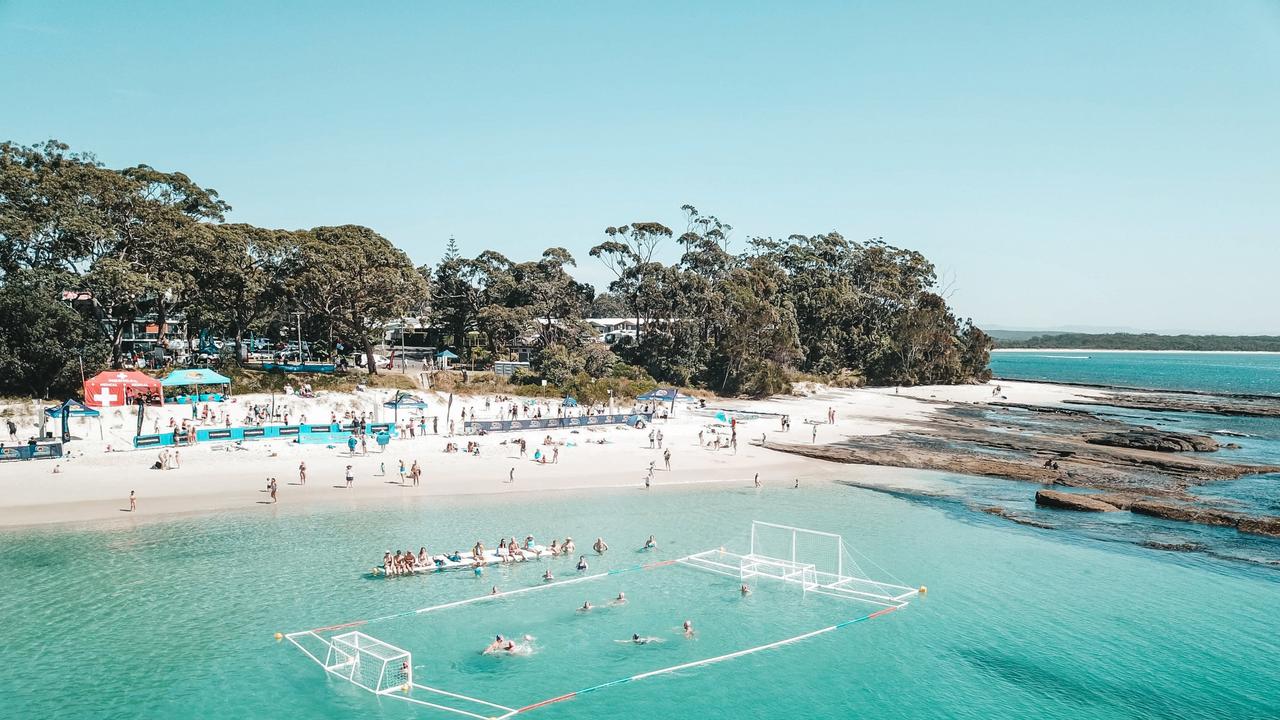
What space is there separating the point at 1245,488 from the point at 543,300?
57818 millimetres

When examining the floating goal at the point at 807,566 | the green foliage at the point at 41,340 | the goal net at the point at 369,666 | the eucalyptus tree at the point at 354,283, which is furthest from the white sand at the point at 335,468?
the goal net at the point at 369,666

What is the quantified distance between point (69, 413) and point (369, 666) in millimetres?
31219

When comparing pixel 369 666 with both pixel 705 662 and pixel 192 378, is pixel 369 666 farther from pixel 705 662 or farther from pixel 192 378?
pixel 192 378

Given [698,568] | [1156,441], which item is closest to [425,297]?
[698,568]

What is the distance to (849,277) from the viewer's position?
389 ft

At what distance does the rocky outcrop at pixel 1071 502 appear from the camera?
37781mm

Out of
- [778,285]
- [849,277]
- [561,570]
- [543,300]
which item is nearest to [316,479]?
[561,570]

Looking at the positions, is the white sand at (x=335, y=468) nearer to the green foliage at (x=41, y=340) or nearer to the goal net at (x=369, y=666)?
the green foliage at (x=41, y=340)

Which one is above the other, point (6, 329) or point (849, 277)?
point (849, 277)

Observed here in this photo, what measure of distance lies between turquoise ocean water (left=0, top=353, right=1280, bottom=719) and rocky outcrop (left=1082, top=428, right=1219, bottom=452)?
95.3 ft

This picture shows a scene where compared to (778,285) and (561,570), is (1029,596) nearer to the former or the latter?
(561,570)

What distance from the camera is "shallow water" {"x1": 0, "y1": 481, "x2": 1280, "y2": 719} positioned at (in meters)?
18.8

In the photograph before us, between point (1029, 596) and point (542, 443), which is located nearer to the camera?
point (1029, 596)

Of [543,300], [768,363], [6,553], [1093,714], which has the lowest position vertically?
[1093,714]
